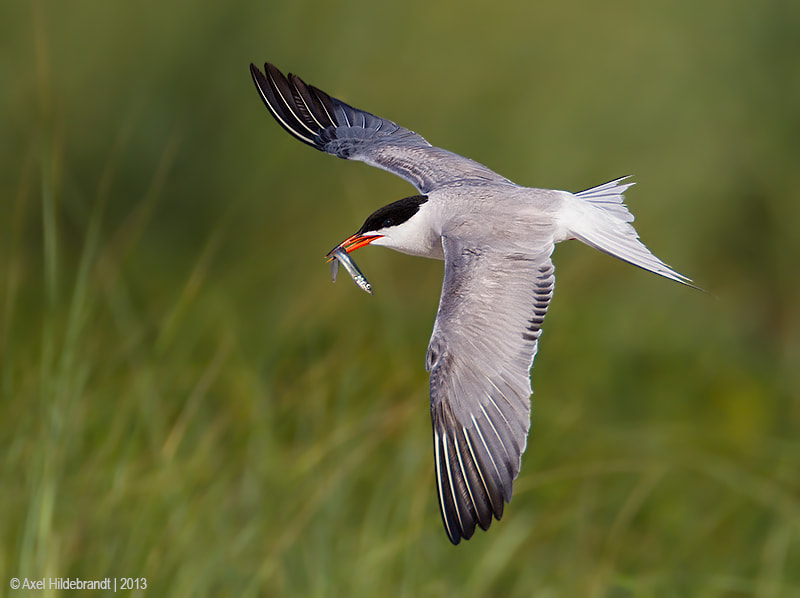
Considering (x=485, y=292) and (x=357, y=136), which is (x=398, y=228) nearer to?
(x=485, y=292)

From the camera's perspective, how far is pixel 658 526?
13.8 ft

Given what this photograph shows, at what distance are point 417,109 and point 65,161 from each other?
197 centimetres

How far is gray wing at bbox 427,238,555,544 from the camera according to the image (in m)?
1.73

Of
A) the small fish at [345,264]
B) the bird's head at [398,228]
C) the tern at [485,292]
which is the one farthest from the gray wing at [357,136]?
the small fish at [345,264]

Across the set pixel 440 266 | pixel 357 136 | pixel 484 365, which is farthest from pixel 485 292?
pixel 440 266

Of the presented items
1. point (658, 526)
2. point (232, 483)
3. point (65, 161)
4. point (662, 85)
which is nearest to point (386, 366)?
point (232, 483)

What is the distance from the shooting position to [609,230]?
2217 millimetres

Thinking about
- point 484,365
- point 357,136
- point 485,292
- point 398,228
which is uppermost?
point 357,136

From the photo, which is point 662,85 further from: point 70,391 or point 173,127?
point 70,391

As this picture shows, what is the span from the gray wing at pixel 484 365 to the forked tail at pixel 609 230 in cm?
13

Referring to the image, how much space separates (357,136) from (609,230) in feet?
2.98

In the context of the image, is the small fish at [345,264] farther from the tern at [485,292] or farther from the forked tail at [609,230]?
the forked tail at [609,230]

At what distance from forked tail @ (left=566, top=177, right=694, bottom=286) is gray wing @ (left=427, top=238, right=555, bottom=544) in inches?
5.0

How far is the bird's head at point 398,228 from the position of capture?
7.22ft
